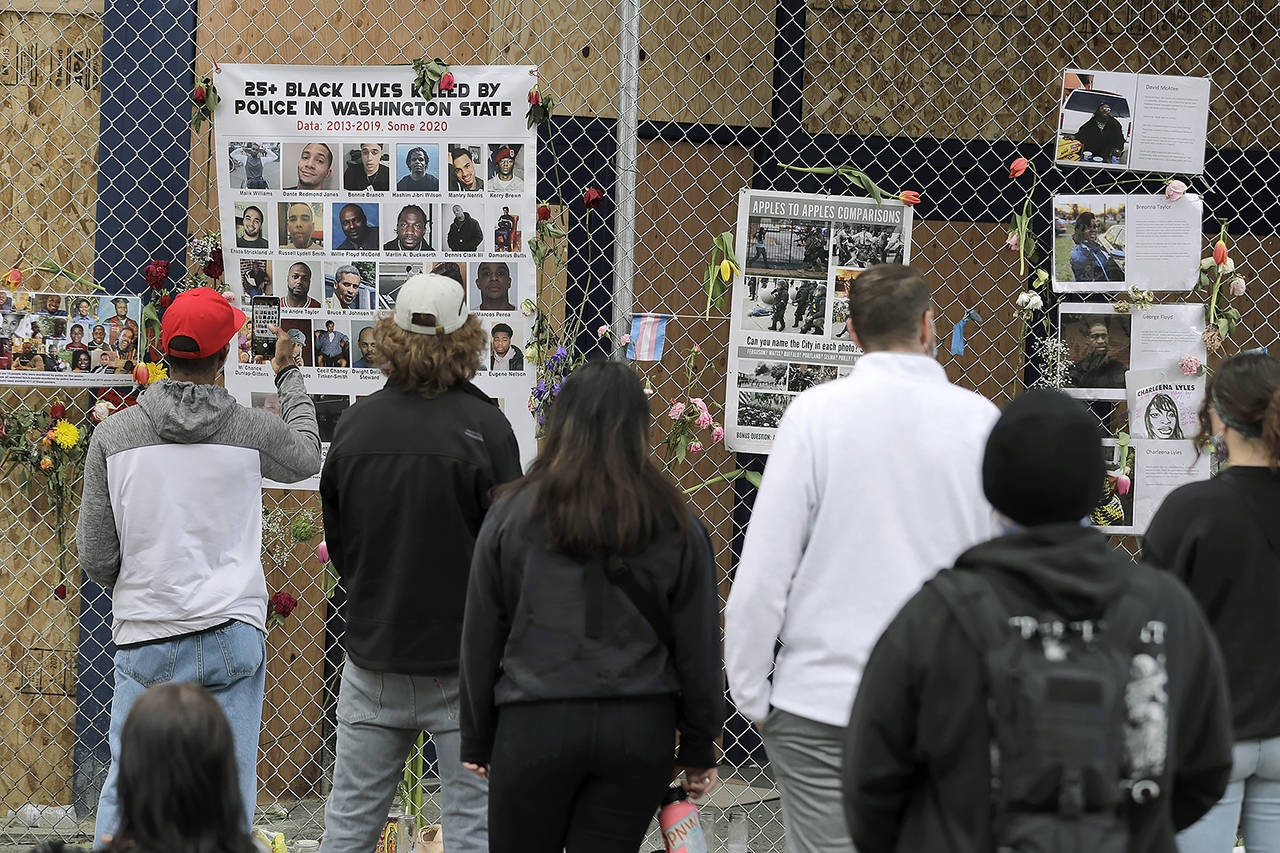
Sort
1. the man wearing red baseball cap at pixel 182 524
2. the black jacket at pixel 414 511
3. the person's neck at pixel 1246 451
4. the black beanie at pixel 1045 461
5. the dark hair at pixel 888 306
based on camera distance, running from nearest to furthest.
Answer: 1. the black beanie at pixel 1045 461
2. the dark hair at pixel 888 306
3. the person's neck at pixel 1246 451
4. the black jacket at pixel 414 511
5. the man wearing red baseball cap at pixel 182 524

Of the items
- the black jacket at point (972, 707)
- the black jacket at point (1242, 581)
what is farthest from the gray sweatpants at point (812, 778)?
the black jacket at point (1242, 581)

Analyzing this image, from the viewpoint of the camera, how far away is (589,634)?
2.53 metres

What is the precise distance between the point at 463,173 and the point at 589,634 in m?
1.98

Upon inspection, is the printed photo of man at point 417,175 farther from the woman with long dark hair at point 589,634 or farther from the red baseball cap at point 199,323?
the woman with long dark hair at point 589,634

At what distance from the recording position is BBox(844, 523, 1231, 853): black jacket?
65.1 inches

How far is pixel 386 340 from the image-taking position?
10.1 ft

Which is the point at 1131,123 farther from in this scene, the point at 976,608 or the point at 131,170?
the point at 131,170

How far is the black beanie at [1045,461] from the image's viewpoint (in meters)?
1.70

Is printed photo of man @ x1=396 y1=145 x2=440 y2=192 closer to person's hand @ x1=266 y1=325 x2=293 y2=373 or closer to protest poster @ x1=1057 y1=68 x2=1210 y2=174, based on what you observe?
person's hand @ x1=266 y1=325 x2=293 y2=373

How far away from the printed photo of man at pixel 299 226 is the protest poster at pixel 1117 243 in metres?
2.42

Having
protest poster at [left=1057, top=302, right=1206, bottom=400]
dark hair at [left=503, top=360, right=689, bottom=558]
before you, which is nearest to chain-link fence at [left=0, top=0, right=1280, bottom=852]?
protest poster at [left=1057, top=302, right=1206, bottom=400]

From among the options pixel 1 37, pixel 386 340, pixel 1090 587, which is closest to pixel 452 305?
pixel 386 340

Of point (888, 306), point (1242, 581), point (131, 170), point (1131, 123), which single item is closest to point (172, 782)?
→ point (888, 306)

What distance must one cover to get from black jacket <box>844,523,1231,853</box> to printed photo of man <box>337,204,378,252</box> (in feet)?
8.94
